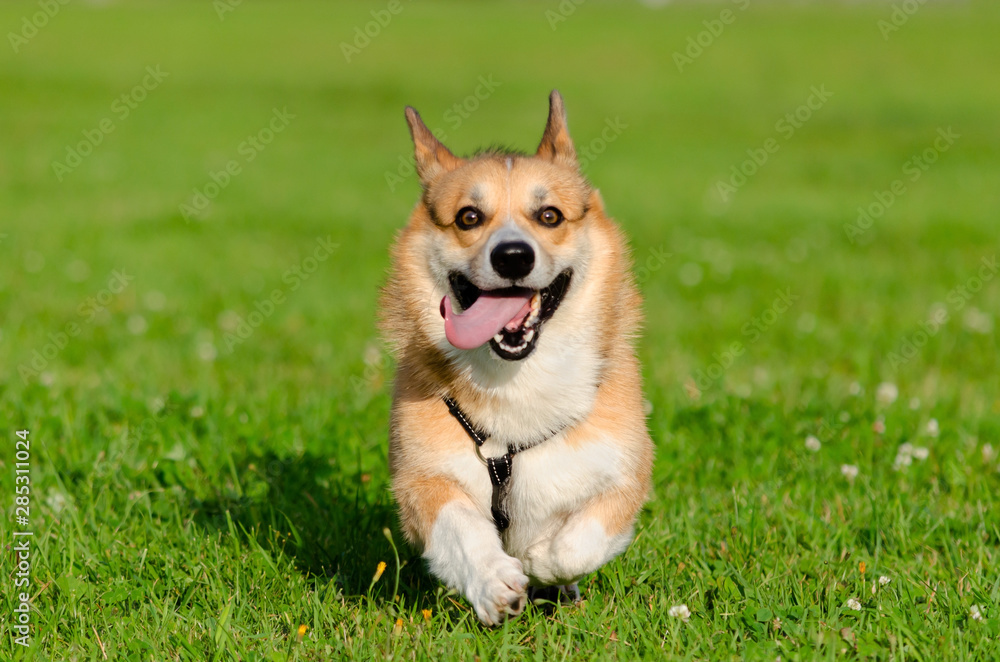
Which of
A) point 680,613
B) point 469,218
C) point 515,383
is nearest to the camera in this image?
point 680,613

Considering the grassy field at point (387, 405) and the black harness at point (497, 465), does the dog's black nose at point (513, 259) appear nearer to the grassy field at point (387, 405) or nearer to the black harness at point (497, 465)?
the black harness at point (497, 465)

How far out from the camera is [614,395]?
11.6 ft

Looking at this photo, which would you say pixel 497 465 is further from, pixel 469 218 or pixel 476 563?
pixel 469 218

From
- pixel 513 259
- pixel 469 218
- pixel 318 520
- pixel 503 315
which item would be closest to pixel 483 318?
pixel 503 315

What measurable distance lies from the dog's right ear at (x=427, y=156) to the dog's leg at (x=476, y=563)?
1408mm

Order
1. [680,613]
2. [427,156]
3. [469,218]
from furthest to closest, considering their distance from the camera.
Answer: [427,156], [469,218], [680,613]

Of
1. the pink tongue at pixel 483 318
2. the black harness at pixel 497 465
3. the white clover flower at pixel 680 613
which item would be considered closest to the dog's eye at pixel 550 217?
the pink tongue at pixel 483 318

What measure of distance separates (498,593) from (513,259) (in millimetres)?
1077

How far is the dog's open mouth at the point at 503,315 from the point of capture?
129 inches

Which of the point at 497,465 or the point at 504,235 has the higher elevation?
the point at 504,235

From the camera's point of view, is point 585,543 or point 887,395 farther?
point 887,395

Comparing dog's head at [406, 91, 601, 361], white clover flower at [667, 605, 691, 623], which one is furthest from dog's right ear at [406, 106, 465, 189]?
white clover flower at [667, 605, 691, 623]

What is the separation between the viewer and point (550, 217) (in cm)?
366

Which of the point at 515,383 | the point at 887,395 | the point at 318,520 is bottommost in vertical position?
the point at 887,395
